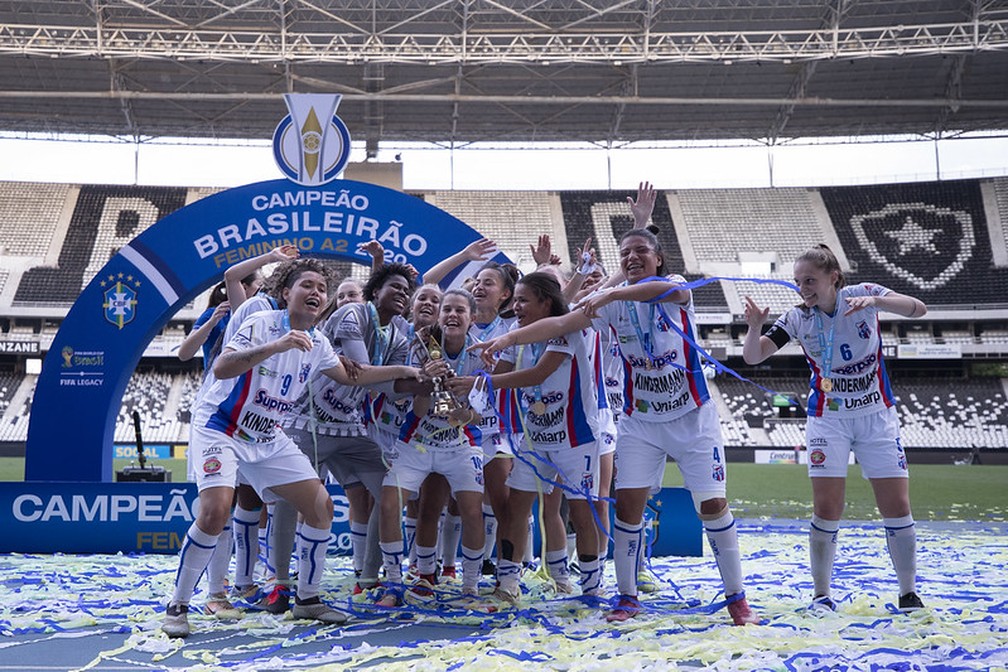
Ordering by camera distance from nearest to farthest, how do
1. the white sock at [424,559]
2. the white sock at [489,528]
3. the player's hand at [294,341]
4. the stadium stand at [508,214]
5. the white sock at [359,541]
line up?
the player's hand at [294,341] < the white sock at [424,559] < the white sock at [359,541] < the white sock at [489,528] < the stadium stand at [508,214]

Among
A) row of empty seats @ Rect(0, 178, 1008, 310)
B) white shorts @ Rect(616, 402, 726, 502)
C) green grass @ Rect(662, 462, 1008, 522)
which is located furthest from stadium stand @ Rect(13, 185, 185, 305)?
white shorts @ Rect(616, 402, 726, 502)

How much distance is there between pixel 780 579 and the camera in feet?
23.0

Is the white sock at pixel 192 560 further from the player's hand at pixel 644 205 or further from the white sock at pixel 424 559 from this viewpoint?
the player's hand at pixel 644 205

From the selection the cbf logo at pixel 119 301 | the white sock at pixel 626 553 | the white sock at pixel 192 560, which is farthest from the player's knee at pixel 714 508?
the cbf logo at pixel 119 301

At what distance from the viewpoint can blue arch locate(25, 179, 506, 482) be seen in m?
9.10

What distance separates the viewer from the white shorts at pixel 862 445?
17.9 feet

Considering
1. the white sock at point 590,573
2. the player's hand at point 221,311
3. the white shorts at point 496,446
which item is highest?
the player's hand at point 221,311

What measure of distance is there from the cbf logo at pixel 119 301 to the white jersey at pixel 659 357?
5.73 meters

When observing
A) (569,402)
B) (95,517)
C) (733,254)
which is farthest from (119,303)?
(733,254)

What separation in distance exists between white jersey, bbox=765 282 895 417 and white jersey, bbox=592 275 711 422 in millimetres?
529

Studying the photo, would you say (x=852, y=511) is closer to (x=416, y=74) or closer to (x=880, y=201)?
(x=416, y=74)

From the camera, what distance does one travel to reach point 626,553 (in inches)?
213

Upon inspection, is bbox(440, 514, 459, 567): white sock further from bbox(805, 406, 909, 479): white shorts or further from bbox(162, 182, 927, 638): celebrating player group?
bbox(805, 406, 909, 479): white shorts

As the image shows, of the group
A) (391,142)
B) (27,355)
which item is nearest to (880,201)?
(391,142)
